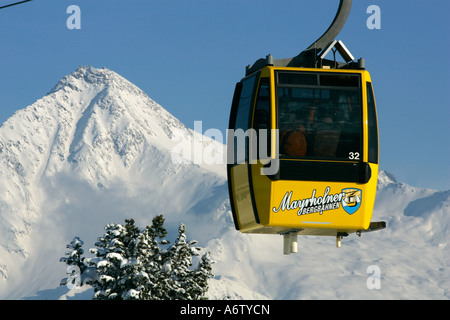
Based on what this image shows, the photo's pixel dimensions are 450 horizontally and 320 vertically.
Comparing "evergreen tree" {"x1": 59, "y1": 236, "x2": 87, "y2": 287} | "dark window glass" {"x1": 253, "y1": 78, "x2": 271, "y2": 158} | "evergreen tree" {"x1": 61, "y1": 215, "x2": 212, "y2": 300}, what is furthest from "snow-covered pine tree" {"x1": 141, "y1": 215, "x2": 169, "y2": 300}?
"dark window glass" {"x1": 253, "y1": 78, "x2": 271, "y2": 158}

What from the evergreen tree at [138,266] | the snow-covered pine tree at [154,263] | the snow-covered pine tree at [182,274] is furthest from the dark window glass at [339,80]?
the snow-covered pine tree at [182,274]

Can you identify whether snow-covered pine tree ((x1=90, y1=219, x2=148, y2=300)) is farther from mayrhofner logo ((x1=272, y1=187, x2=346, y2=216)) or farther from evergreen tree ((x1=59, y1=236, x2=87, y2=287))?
mayrhofner logo ((x1=272, y1=187, x2=346, y2=216))

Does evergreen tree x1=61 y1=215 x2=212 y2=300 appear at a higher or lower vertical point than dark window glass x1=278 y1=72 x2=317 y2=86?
lower

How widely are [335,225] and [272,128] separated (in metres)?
1.79

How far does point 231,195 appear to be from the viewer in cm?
1675

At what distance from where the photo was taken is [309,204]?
15.0 meters

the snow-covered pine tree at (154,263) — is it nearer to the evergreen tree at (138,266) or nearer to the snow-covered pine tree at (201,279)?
the evergreen tree at (138,266)

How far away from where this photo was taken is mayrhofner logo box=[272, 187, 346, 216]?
49.1 ft

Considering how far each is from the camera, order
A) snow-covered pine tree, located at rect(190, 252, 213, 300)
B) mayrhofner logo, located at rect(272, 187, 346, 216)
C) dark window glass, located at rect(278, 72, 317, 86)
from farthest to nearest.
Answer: snow-covered pine tree, located at rect(190, 252, 213, 300) < dark window glass, located at rect(278, 72, 317, 86) < mayrhofner logo, located at rect(272, 187, 346, 216)
